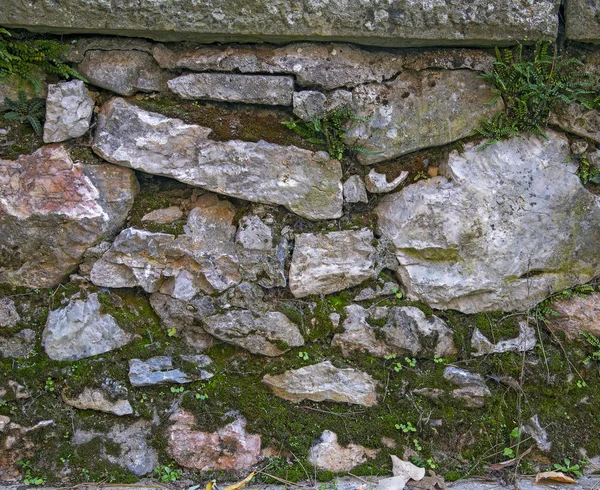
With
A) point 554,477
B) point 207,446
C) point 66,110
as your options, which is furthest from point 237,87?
point 554,477

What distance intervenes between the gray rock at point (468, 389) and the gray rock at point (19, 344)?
2.29 m

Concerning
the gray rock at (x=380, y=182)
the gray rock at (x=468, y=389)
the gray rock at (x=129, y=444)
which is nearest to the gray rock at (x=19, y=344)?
the gray rock at (x=129, y=444)

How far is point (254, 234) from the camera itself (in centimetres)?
277

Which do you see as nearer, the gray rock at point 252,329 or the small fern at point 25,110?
the small fern at point 25,110

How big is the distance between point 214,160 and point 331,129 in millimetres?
650

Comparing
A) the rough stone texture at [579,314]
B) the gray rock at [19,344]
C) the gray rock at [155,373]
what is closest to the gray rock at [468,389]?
the rough stone texture at [579,314]

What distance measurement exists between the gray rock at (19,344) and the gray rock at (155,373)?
549 mm

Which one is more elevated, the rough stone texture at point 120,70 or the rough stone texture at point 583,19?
the rough stone texture at point 583,19

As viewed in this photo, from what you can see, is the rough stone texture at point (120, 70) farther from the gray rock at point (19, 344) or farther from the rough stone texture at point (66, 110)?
the gray rock at point (19, 344)

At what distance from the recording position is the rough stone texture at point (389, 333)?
2.81 metres

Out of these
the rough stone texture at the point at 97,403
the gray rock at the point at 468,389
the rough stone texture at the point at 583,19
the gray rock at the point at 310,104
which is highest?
the rough stone texture at the point at 583,19

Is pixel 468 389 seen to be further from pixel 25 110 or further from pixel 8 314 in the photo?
pixel 25 110

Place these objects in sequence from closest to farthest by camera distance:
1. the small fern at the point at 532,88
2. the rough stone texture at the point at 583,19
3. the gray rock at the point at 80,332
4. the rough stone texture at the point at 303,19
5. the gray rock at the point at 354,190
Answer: the rough stone texture at the point at 303,19
the rough stone texture at the point at 583,19
the small fern at the point at 532,88
the gray rock at the point at 80,332
the gray rock at the point at 354,190

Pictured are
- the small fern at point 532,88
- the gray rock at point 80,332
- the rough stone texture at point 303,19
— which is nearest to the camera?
the rough stone texture at point 303,19
